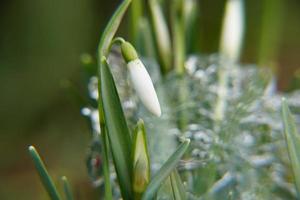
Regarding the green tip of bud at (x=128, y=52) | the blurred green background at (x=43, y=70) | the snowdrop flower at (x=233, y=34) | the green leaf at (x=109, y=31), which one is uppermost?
the green leaf at (x=109, y=31)

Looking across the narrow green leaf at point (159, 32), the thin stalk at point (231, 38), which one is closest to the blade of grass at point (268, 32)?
the thin stalk at point (231, 38)

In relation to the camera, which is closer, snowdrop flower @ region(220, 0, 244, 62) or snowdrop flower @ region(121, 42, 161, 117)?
snowdrop flower @ region(121, 42, 161, 117)

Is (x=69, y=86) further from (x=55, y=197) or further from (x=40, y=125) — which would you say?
(x=40, y=125)

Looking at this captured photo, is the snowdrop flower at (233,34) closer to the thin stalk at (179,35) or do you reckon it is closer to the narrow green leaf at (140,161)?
the thin stalk at (179,35)

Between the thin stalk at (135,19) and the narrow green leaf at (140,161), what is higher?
the thin stalk at (135,19)

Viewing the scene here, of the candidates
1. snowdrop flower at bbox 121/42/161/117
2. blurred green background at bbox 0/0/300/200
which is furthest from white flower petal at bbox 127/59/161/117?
blurred green background at bbox 0/0/300/200

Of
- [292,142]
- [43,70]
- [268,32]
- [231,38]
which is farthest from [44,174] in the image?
[43,70]

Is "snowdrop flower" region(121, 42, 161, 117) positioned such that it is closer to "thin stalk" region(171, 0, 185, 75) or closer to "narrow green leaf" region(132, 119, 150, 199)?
"narrow green leaf" region(132, 119, 150, 199)

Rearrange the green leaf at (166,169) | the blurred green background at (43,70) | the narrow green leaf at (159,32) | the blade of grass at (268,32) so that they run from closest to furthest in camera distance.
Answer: the green leaf at (166,169) < the narrow green leaf at (159,32) < the blade of grass at (268,32) < the blurred green background at (43,70)
